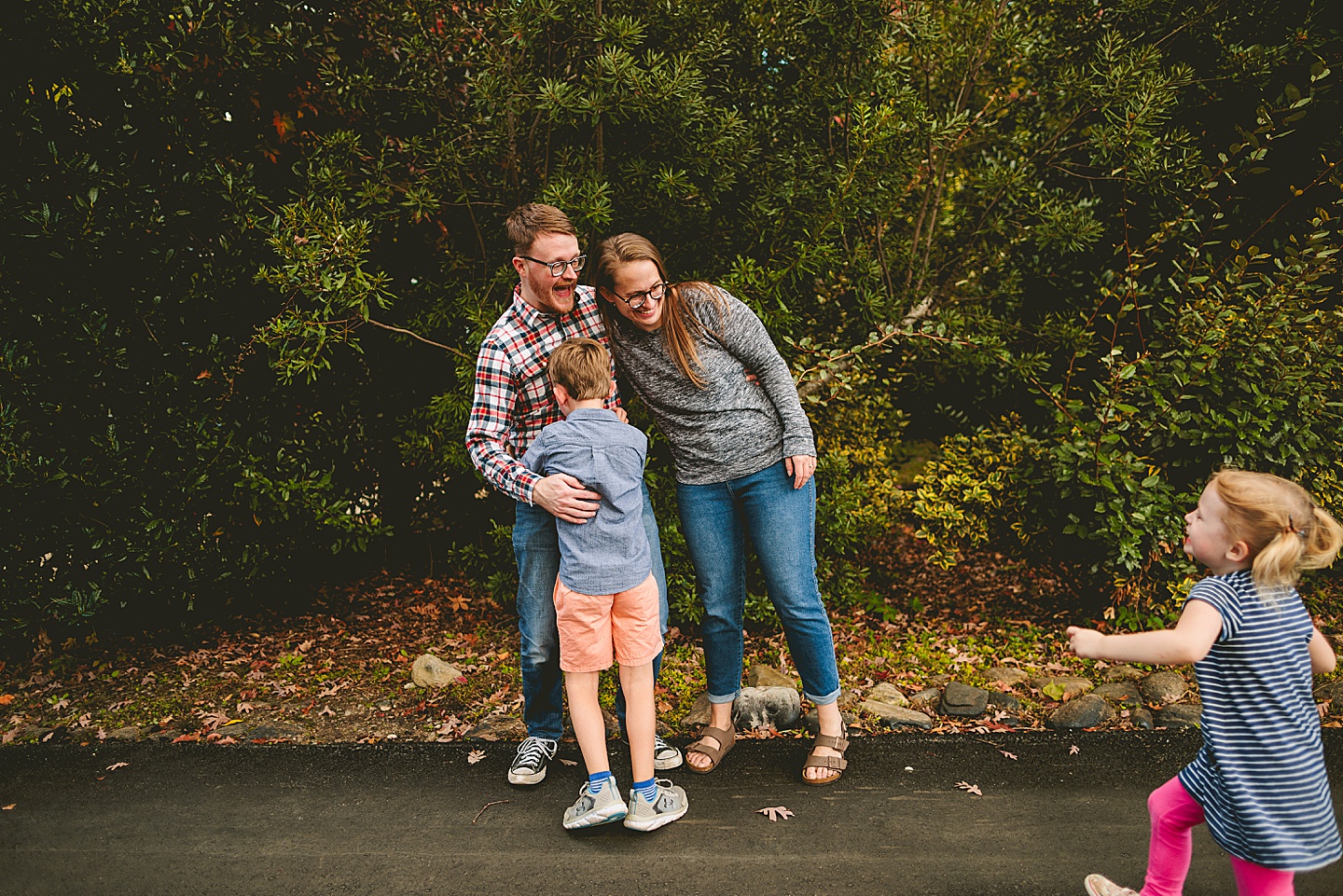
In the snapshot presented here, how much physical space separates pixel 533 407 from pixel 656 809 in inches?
64.4

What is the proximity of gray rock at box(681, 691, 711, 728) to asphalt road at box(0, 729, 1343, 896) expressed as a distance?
1.11 ft

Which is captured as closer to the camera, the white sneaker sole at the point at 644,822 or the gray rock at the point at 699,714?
the white sneaker sole at the point at 644,822

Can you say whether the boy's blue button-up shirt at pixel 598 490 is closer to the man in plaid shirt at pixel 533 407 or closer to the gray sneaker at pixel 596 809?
the man in plaid shirt at pixel 533 407

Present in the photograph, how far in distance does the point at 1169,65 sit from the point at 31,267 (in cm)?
627

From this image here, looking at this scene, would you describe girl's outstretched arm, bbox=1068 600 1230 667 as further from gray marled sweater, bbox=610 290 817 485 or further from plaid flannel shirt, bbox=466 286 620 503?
plaid flannel shirt, bbox=466 286 620 503

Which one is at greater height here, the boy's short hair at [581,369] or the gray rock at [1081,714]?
the boy's short hair at [581,369]

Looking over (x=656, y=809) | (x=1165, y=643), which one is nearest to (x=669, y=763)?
(x=656, y=809)

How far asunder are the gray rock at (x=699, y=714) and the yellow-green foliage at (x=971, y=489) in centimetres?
186

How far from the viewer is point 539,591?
3.30 m

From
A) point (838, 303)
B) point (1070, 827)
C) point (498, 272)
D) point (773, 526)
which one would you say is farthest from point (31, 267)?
point (1070, 827)

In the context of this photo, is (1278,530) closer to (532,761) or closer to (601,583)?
(601,583)

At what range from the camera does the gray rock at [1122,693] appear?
4.05 meters

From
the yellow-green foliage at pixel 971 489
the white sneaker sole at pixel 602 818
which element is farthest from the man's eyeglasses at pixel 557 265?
the yellow-green foliage at pixel 971 489

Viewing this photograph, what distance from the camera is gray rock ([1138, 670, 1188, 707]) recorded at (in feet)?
13.3
